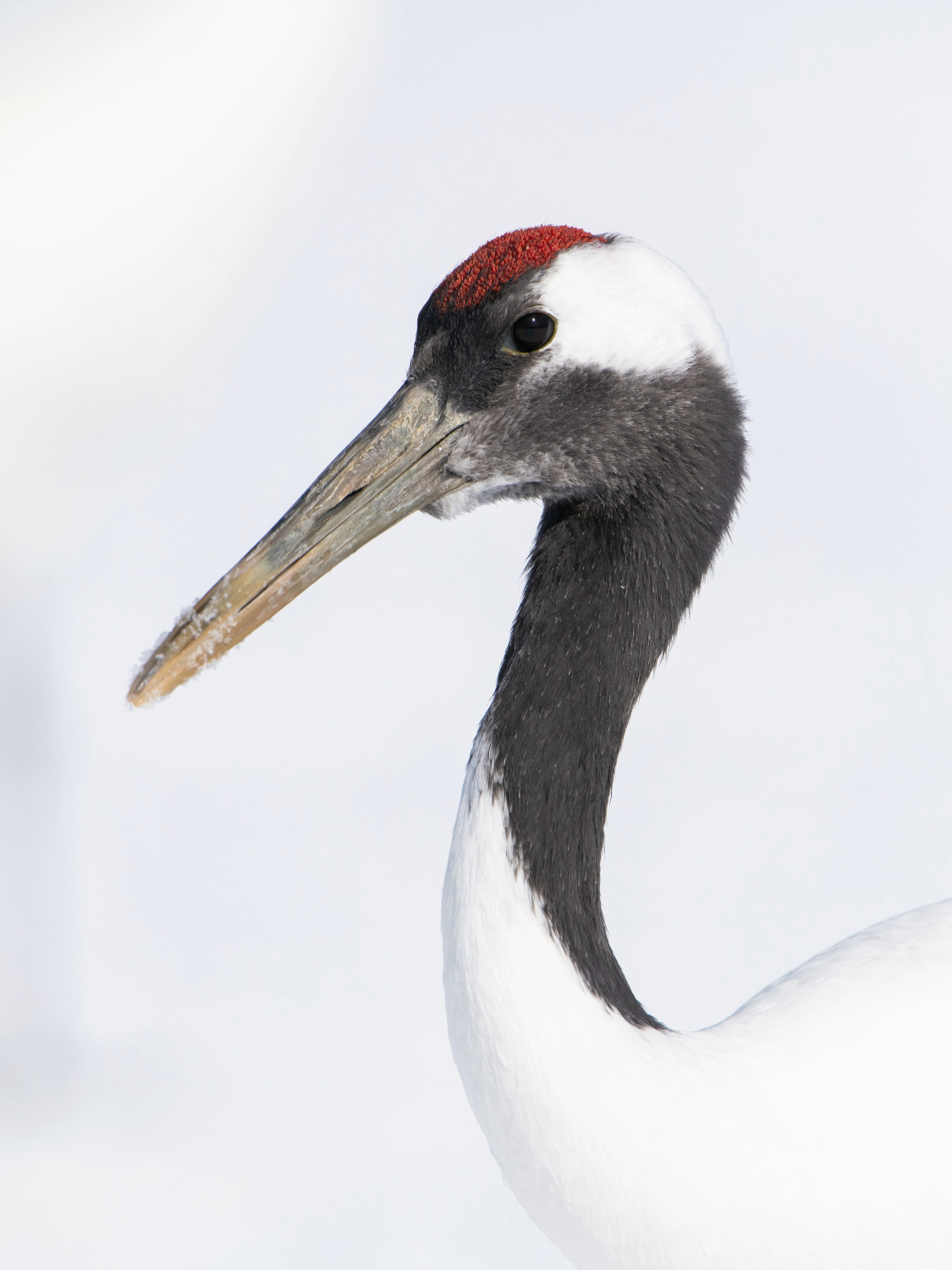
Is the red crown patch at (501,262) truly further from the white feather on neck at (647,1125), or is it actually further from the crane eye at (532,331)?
the white feather on neck at (647,1125)

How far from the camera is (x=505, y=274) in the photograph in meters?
1.30

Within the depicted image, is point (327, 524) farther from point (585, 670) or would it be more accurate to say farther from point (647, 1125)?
point (647, 1125)

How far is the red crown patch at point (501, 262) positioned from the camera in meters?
1.30

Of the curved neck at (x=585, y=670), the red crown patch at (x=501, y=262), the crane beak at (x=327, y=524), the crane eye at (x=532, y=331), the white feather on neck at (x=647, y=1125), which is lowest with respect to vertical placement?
the white feather on neck at (x=647, y=1125)

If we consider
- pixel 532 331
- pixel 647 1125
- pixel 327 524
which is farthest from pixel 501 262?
pixel 647 1125

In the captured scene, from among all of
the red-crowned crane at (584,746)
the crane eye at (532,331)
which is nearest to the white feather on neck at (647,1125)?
the red-crowned crane at (584,746)

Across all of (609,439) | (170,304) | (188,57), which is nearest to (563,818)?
(609,439)

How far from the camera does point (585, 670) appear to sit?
134 cm

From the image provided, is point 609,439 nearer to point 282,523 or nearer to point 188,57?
point 282,523

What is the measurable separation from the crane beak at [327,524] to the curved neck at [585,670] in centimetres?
15

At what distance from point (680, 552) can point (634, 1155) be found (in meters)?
0.59

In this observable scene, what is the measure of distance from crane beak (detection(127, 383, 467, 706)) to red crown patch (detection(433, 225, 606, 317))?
0.10 meters

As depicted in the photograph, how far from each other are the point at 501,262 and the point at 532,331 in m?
0.07

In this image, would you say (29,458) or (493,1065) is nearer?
(493,1065)
